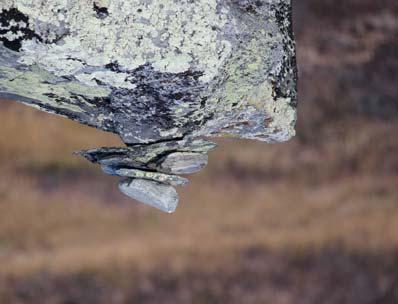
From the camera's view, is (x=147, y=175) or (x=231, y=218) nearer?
(x=147, y=175)

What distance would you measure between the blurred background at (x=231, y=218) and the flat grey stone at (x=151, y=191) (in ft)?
1.77

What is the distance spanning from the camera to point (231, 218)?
3.92ft

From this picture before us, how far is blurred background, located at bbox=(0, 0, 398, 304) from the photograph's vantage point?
1097mm

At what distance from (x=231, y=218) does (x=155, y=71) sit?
758 millimetres

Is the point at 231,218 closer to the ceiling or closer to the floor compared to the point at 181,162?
closer to the floor

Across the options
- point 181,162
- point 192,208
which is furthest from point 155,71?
point 192,208

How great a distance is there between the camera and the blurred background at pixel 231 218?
1097 mm

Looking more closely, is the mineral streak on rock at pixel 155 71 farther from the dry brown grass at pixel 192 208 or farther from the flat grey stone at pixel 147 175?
the dry brown grass at pixel 192 208

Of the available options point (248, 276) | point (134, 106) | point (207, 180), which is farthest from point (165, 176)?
point (248, 276)

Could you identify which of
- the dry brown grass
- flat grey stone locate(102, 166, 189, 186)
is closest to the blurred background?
the dry brown grass

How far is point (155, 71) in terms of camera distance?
0.46 metres

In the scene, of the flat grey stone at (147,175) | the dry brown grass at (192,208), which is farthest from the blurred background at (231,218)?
the flat grey stone at (147,175)

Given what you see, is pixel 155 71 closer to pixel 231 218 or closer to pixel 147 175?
pixel 147 175

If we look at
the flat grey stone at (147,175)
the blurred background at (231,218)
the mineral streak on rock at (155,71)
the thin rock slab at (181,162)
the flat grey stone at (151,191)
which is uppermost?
the mineral streak on rock at (155,71)
